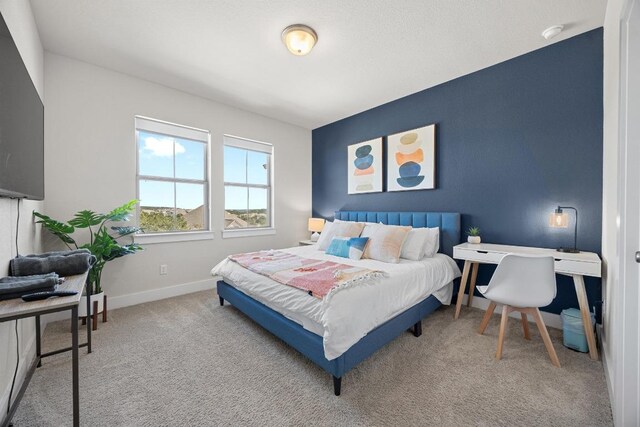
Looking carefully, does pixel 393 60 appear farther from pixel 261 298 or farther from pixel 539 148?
pixel 261 298

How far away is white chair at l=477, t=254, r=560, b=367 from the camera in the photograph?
1.90m

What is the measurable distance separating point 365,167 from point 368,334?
2.86 m

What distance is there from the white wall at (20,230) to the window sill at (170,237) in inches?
35.3

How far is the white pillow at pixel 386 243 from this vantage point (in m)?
2.81

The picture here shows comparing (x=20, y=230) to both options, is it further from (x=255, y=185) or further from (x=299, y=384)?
(x=255, y=185)

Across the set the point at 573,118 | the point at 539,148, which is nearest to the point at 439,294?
the point at 539,148

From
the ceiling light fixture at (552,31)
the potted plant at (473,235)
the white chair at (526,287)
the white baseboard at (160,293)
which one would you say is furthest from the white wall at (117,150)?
the ceiling light fixture at (552,31)

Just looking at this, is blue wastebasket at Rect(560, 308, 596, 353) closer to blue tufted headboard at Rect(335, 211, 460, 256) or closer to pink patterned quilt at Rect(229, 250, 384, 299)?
blue tufted headboard at Rect(335, 211, 460, 256)

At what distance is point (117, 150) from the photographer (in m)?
3.03

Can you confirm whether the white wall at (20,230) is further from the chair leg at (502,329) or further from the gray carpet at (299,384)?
the chair leg at (502,329)

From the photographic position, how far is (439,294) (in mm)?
2750

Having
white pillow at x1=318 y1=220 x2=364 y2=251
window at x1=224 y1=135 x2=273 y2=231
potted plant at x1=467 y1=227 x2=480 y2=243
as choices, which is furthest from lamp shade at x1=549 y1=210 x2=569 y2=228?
window at x1=224 y1=135 x2=273 y2=231

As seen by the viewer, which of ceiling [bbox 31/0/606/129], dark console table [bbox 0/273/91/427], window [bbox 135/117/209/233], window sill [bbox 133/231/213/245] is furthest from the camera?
window [bbox 135/117/209/233]

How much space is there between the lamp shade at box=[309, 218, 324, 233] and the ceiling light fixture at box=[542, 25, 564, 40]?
11.5 ft
